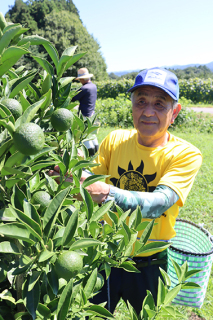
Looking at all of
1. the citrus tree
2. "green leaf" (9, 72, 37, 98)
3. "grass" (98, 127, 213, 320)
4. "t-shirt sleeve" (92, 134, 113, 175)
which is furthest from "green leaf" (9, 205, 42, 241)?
"grass" (98, 127, 213, 320)

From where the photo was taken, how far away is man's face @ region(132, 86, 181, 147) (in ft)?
5.23

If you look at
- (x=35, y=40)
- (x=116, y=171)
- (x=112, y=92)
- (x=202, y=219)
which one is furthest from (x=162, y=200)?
(x=112, y=92)

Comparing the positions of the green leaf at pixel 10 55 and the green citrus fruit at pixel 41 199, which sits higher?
the green leaf at pixel 10 55

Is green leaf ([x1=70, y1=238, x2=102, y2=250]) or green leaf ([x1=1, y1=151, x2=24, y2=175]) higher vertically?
green leaf ([x1=1, y1=151, x2=24, y2=175])

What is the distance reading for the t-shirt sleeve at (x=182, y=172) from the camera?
4.70 feet

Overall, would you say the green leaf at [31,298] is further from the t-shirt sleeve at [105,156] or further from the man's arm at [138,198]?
the t-shirt sleeve at [105,156]

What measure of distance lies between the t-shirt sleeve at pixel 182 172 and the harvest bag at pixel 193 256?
2.84ft

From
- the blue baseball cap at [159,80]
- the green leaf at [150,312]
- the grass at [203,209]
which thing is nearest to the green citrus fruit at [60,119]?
the green leaf at [150,312]

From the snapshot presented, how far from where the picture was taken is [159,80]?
60.6 inches

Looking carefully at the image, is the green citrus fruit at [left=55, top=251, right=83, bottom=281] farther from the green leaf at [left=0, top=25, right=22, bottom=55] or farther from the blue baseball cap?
the blue baseball cap

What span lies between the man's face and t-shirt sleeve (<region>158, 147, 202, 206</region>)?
226 millimetres

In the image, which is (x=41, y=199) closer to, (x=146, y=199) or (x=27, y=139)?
(x=27, y=139)

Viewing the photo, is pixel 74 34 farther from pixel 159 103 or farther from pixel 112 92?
→ pixel 159 103

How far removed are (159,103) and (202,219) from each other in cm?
279
